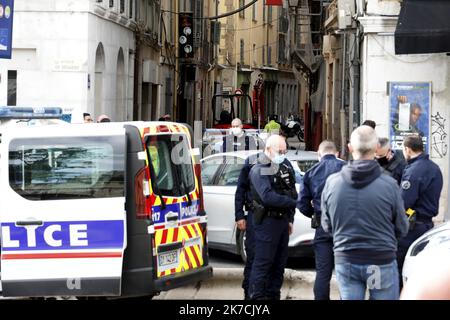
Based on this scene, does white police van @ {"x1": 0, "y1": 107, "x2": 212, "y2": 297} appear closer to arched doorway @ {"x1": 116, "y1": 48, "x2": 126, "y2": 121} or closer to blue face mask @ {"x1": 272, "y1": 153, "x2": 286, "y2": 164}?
blue face mask @ {"x1": 272, "y1": 153, "x2": 286, "y2": 164}

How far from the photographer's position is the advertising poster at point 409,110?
20.0 m

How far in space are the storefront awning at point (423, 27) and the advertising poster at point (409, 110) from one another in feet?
5.76

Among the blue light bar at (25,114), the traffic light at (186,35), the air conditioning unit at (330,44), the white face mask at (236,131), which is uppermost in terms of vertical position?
the traffic light at (186,35)

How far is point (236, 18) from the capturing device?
62344 millimetres

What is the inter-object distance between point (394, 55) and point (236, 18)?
139 feet

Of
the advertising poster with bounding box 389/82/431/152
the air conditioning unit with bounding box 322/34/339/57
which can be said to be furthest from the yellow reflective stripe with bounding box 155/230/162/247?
the air conditioning unit with bounding box 322/34/339/57

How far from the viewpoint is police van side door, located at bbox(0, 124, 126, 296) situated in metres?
10.4

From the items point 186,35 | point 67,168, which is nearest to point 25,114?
point 67,168

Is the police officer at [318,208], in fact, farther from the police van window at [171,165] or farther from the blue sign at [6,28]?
the blue sign at [6,28]

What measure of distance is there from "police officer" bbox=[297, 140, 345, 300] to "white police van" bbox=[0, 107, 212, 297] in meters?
1.50

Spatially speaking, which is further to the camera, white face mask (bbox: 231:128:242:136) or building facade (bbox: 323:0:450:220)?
white face mask (bbox: 231:128:242:136)

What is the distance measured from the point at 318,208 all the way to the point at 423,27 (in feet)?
27.2

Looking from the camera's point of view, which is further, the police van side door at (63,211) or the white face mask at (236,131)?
the white face mask at (236,131)

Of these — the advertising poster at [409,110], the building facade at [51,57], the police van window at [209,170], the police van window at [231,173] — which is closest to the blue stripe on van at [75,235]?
the police van window at [231,173]
